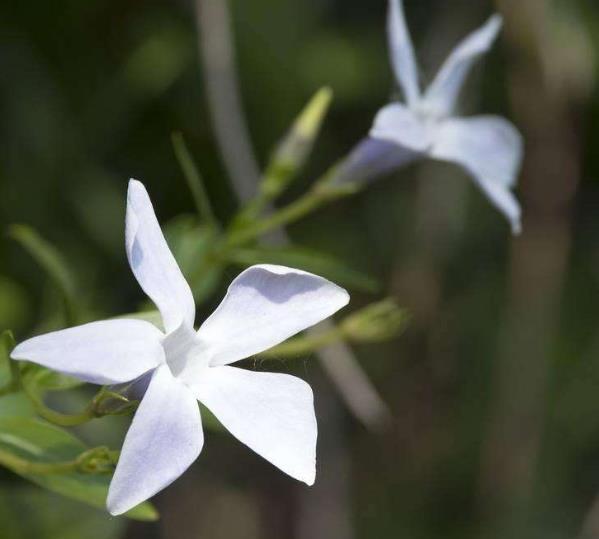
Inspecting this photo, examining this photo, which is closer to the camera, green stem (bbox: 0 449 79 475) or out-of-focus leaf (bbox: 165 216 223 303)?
green stem (bbox: 0 449 79 475)

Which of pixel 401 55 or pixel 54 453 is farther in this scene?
pixel 401 55

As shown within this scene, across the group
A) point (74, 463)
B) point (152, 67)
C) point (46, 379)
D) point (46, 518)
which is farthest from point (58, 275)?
point (152, 67)

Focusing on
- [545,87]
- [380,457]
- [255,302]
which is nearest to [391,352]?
[380,457]

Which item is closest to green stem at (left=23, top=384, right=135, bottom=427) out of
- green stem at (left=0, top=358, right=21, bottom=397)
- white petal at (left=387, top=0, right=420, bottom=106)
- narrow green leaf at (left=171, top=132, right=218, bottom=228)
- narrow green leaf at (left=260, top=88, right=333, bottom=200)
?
green stem at (left=0, top=358, right=21, bottom=397)

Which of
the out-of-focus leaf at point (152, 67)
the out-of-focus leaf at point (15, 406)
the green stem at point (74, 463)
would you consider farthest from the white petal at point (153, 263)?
the out-of-focus leaf at point (152, 67)

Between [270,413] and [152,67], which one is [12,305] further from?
[270,413]

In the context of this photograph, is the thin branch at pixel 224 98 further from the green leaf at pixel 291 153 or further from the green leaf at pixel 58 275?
the green leaf at pixel 58 275

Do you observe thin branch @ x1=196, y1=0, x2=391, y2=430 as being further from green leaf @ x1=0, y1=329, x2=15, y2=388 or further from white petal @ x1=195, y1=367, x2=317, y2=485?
white petal @ x1=195, y1=367, x2=317, y2=485
